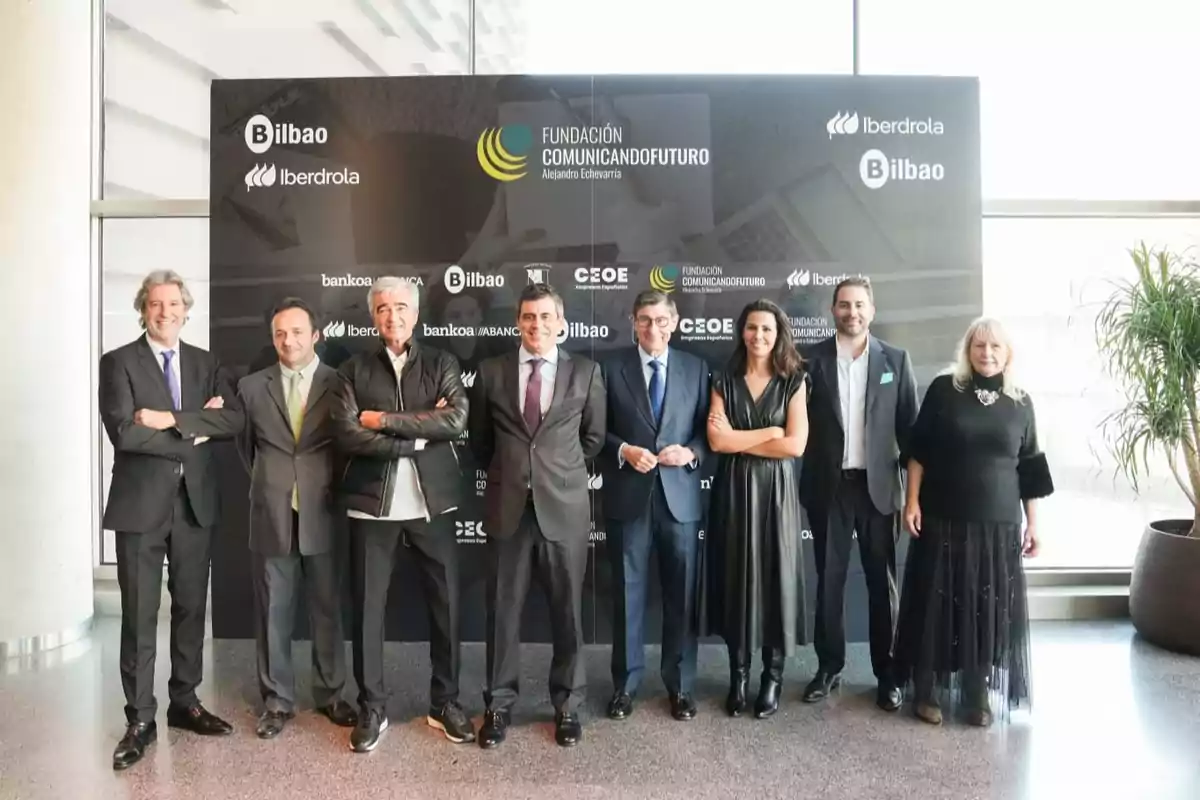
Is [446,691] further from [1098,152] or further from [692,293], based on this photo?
[1098,152]

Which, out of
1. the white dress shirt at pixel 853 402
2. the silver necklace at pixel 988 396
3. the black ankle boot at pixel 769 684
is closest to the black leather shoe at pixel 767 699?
the black ankle boot at pixel 769 684

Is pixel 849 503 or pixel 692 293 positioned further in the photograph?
pixel 692 293

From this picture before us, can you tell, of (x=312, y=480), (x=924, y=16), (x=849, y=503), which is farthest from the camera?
(x=924, y=16)

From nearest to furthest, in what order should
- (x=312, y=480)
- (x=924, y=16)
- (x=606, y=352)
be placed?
1. (x=312, y=480)
2. (x=606, y=352)
3. (x=924, y=16)

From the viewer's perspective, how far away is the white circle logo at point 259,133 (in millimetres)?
4109

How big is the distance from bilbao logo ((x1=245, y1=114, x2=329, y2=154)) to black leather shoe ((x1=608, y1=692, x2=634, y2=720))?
10.6 feet

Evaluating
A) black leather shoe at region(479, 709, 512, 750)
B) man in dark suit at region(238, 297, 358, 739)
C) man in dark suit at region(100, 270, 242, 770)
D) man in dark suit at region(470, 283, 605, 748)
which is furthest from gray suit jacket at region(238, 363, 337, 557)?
black leather shoe at region(479, 709, 512, 750)

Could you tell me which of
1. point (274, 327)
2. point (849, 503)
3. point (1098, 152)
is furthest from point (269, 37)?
point (1098, 152)

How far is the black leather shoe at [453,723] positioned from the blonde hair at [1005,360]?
2.50 metres

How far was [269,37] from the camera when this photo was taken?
15.9ft

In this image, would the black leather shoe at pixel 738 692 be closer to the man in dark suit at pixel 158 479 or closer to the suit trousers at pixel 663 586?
the suit trousers at pixel 663 586

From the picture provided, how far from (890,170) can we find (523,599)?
299 cm

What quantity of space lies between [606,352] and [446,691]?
188 centimetres

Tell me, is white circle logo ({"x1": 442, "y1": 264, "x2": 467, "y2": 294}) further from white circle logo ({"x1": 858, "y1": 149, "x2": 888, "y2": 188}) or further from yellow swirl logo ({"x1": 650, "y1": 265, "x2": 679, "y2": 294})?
white circle logo ({"x1": 858, "y1": 149, "x2": 888, "y2": 188})
